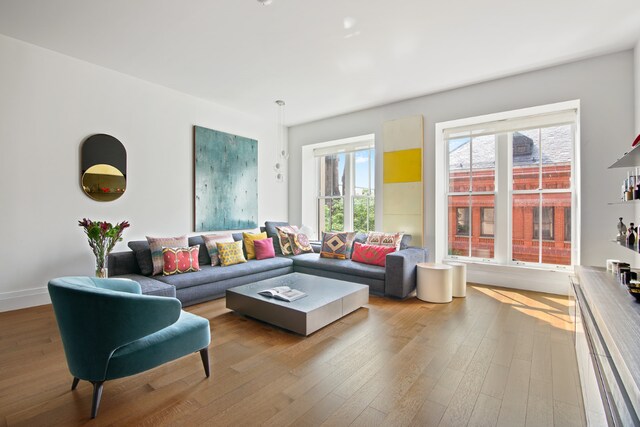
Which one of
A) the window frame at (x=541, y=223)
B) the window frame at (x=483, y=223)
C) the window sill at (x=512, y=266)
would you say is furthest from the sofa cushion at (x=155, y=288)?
the window frame at (x=541, y=223)

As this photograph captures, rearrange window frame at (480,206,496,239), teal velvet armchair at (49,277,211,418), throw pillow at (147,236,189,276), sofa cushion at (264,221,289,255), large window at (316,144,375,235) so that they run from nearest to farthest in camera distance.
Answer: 1. teal velvet armchair at (49,277,211,418)
2. throw pillow at (147,236,189,276)
3. window frame at (480,206,496,239)
4. sofa cushion at (264,221,289,255)
5. large window at (316,144,375,235)

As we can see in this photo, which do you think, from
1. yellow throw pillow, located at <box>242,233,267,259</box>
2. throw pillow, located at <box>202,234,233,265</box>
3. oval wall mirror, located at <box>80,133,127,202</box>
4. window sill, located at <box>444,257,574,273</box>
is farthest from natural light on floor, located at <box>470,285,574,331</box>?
oval wall mirror, located at <box>80,133,127,202</box>

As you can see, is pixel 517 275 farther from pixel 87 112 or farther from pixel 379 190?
pixel 87 112

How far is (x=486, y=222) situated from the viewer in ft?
15.7

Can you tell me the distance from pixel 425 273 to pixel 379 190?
2031mm

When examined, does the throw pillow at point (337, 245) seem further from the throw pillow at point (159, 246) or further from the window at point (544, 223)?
the window at point (544, 223)

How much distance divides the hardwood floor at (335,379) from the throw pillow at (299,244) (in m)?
2.18

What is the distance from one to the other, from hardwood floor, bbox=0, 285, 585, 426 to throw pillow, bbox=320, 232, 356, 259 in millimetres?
1706

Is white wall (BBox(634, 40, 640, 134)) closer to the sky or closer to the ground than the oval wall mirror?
closer to the sky

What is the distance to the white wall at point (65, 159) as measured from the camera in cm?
341

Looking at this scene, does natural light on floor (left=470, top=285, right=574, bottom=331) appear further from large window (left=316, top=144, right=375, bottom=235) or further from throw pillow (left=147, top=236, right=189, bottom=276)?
throw pillow (left=147, top=236, right=189, bottom=276)

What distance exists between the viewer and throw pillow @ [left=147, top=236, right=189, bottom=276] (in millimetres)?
3659

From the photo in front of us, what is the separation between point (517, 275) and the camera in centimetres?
436

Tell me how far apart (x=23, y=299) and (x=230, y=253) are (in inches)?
91.3
